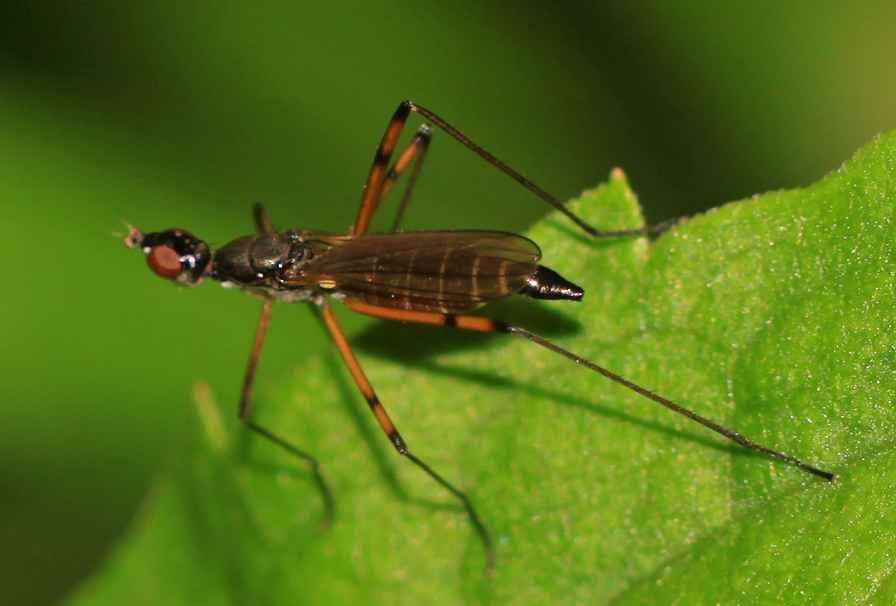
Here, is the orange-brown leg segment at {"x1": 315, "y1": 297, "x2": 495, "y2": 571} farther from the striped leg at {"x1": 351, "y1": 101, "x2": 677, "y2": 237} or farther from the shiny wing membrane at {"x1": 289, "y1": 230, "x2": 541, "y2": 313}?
the striped leg at {"x1": 351, "y1": 101, "x2": 677, "y2": 237}

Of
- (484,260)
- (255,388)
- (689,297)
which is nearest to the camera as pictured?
(689,297)

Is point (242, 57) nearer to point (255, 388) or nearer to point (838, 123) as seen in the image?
point (255, 388)

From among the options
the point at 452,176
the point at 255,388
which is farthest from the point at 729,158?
the point at 255,388

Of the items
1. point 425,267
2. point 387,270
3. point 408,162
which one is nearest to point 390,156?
point 408,162

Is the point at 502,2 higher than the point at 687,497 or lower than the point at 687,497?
higher

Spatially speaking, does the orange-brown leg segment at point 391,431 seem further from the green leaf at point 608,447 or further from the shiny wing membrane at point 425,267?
the shiny wing membrane at point 425,267

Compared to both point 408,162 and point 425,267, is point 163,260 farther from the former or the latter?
point 425,267
